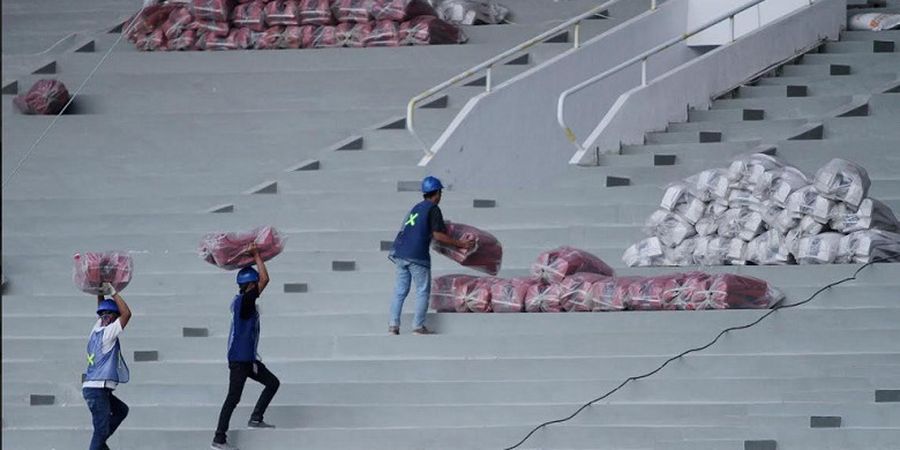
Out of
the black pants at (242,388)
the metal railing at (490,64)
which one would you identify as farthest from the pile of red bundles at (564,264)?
the metal railing at (490,64)

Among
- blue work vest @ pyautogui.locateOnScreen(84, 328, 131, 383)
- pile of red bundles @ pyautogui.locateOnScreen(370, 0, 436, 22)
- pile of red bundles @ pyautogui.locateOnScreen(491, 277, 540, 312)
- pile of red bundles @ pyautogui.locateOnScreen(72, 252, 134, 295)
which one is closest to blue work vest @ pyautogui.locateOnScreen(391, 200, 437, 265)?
pile of red bundles @ pyautogui.locateOnScreen(491, 277, 540, 312)

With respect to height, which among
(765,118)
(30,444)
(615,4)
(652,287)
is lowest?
(30,444)

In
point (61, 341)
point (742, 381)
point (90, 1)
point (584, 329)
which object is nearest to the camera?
point (742, 381)

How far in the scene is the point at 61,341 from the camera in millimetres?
13180

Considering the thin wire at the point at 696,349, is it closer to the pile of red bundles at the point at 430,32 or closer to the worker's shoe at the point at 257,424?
the worker's shoe at the point at 257,424

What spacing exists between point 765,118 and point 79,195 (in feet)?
21.5

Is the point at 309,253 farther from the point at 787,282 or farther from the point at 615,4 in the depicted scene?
the point at 615,4

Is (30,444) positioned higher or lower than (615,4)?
lower

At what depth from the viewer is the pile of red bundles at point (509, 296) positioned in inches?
489

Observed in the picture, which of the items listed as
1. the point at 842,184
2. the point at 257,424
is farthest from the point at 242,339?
the point at 842,184

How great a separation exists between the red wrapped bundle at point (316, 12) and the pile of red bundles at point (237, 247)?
265 inches

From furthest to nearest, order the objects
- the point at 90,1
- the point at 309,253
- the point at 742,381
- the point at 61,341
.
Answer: the point at 90,1 < the point at 309,253 < the point at 61,341 < the point at 742,381

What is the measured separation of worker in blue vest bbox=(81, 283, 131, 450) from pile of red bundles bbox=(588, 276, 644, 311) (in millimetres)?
3373

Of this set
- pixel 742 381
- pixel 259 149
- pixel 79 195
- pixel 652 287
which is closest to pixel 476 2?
pixel 259 149
